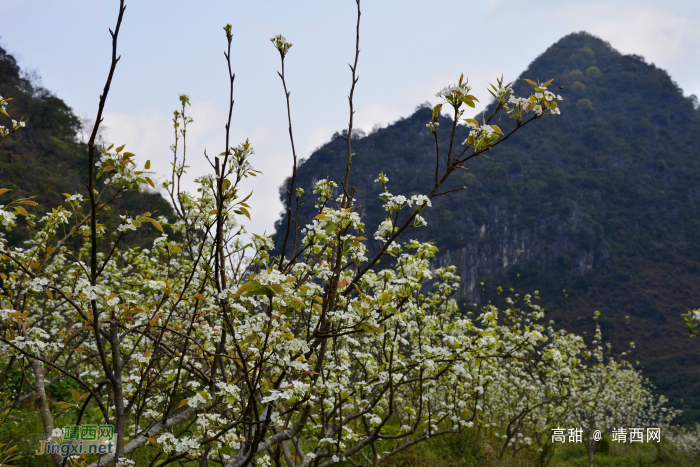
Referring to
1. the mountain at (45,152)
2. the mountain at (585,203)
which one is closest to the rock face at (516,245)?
the mountain at (585,203)

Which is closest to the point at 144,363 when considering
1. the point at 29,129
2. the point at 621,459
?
the point at 621,459

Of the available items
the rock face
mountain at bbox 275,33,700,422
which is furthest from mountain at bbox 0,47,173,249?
the rock face

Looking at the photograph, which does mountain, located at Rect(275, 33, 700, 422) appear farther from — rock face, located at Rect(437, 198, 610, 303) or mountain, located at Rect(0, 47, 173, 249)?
mountain, located at Rect(0, 47, 173, 249)

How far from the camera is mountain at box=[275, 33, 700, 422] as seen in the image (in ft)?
147

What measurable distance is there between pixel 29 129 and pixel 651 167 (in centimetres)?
7780

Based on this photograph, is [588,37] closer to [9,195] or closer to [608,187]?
[608,187]

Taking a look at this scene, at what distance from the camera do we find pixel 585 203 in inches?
2334

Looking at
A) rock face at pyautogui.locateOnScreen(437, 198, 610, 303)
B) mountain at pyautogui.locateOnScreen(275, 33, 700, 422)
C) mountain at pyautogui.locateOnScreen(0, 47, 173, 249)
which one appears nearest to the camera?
mountain at pyautogui.locateOnScreen(0, 47, 173, 249)

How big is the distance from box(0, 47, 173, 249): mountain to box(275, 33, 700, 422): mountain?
20.7 metres

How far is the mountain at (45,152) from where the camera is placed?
62.5 feet

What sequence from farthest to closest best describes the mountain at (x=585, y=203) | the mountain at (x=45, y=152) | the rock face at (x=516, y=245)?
the rock face at (x=516, y=245), the mountain at (x=585, y=203), the mountain at (x=45, y=152)

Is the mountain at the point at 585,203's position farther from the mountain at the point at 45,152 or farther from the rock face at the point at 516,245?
the mountain at the point at 45,152

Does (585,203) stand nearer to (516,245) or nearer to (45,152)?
(516,245)

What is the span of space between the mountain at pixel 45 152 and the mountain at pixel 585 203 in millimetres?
20680
